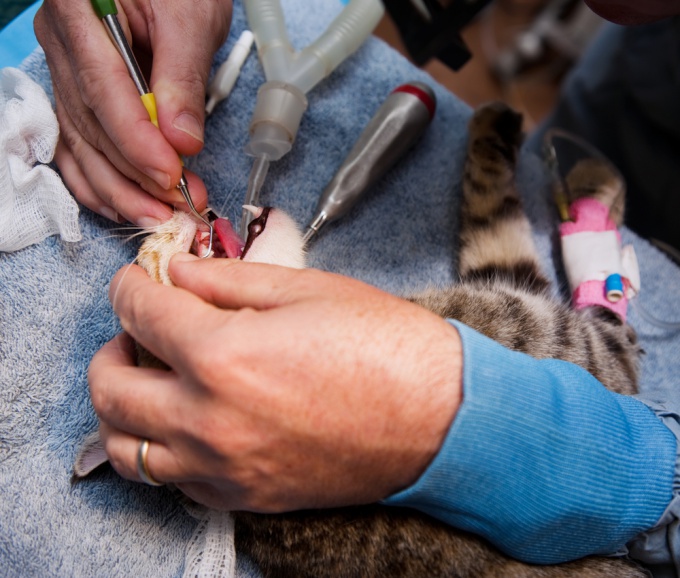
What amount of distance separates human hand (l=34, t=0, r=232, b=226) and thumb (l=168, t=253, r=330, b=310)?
174 millimetres

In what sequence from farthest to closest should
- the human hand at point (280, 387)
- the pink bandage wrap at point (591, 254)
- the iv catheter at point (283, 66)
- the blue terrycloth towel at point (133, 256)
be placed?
the pink bandage wrap at point (591, 254), the iv catheter at point (283, 66), the blue terrycloth towel at point (133, 256), the human hand at point (280, 387)

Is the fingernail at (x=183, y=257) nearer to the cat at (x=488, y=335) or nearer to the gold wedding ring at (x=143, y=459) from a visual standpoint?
the gold wedding ring at (x=143, y=459)

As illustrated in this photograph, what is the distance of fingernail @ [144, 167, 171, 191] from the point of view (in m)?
0.73

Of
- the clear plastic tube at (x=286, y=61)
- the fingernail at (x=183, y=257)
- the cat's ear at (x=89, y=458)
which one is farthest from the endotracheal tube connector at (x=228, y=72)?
the cat's ear at (x=89, y=458)

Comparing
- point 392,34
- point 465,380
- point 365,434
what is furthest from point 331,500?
point 392,34

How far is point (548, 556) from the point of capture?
0.70 metres

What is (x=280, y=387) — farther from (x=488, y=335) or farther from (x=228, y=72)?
(x=228, y=72)

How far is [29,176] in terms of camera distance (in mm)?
842

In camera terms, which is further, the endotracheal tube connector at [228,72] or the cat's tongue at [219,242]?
the endotracheal tube connector at [228,72]

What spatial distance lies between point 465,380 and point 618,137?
1.23 metres

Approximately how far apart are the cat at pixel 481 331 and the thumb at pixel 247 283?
8 centimetres

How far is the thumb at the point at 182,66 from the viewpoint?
0.77m

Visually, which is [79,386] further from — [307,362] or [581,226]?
[581,226]

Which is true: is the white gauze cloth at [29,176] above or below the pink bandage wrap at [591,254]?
above
